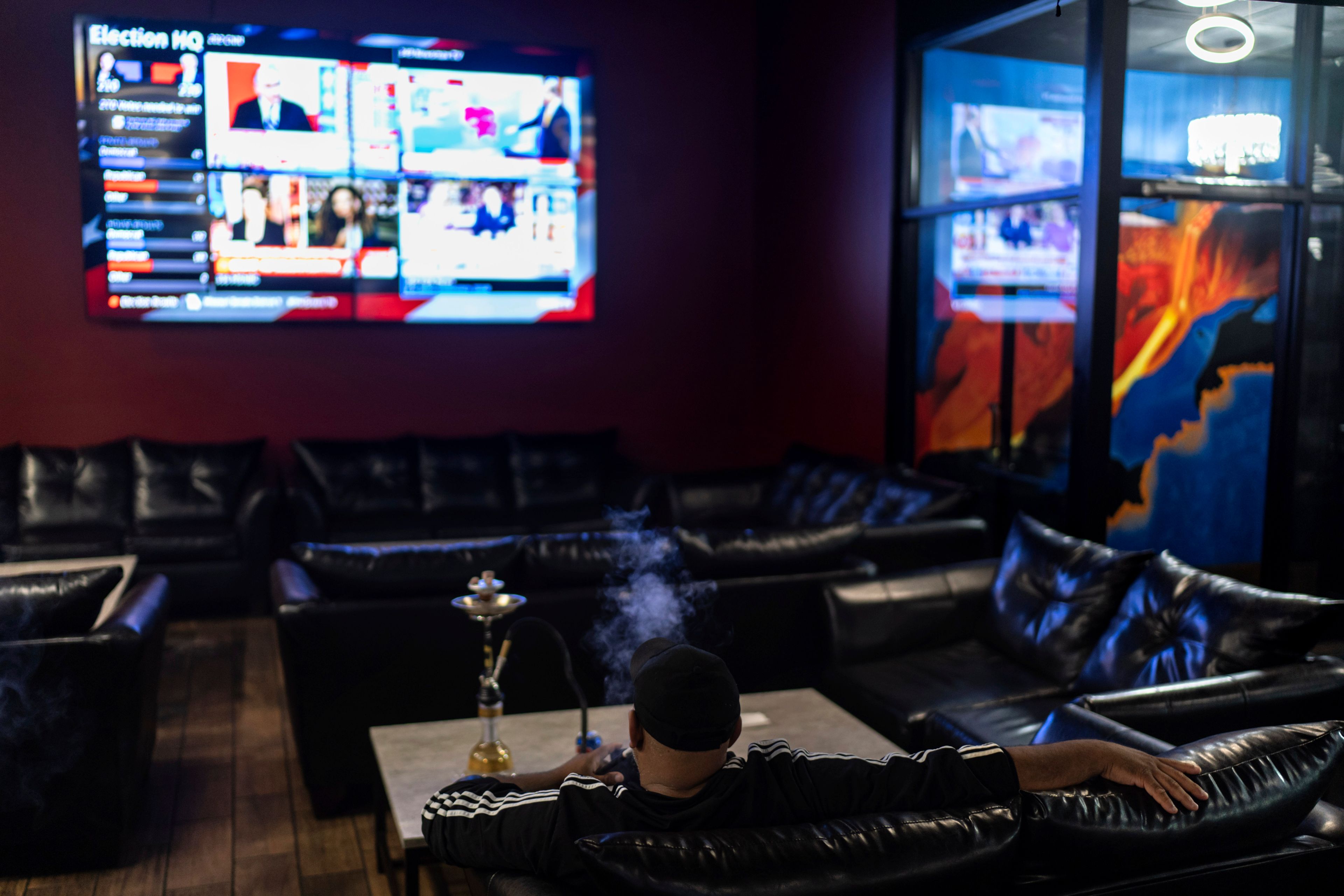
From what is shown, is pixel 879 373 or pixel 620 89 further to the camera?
pixel 620 89

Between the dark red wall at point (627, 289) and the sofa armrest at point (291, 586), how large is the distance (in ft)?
10.5

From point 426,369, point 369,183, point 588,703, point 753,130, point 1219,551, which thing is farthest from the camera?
point 753,130

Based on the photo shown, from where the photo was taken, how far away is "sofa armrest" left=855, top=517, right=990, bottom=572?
13.6 ft

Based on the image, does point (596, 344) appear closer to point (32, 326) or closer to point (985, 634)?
point (32, 326)

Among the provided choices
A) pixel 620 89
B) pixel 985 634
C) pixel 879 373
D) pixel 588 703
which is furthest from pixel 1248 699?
pixel 620 89

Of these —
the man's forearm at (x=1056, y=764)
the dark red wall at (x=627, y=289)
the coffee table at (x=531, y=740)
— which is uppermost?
the dark red wall at (x=627, y=289)

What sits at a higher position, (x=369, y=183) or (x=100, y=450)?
(x=369, y=183)

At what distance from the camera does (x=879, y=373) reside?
5.82 metres

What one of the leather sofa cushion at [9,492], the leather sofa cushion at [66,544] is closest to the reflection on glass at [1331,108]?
the leather sofa cushion at [66,544]

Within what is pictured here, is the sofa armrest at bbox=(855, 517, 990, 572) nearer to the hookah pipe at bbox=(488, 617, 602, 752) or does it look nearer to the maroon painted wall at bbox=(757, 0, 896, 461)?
the maroon painted wall at bbox=(757, 0, 896, 461)

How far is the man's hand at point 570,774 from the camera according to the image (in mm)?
1698

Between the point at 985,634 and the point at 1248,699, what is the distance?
1.14 m

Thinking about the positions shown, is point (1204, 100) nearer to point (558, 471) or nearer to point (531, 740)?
point (558, 471)

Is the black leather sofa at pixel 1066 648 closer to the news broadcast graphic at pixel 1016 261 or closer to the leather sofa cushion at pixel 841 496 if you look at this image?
the leather sofa cushion at pixel 841 496
